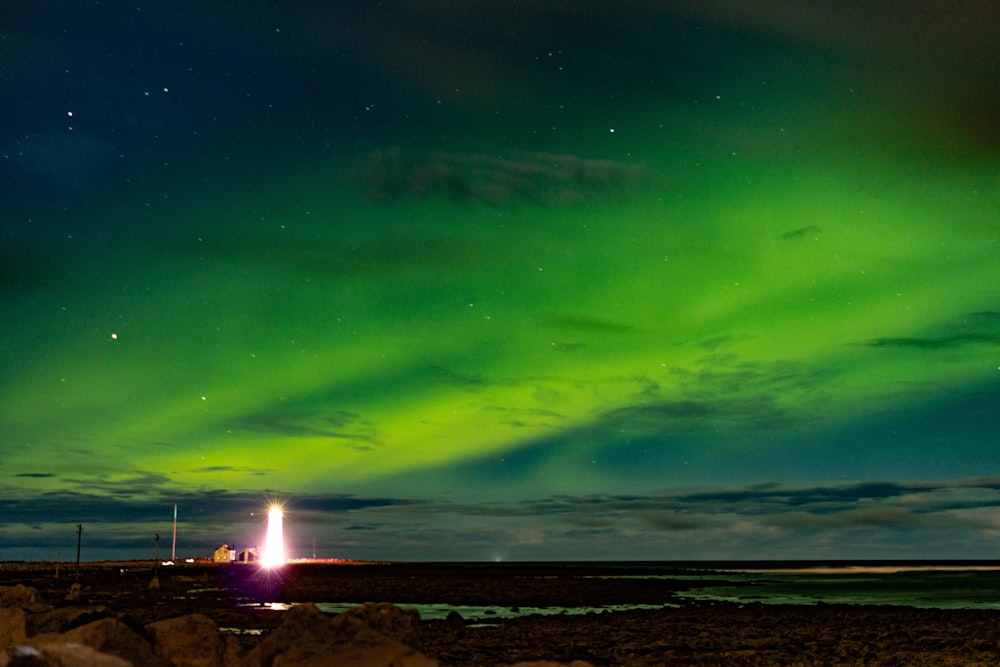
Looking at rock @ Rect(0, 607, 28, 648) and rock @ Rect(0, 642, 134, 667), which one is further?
rock @ Rect(0, 607, 28, 648)

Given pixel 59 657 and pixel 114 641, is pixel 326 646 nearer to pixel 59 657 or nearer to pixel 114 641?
pixel 114 641

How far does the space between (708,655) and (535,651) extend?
5069 millimetres

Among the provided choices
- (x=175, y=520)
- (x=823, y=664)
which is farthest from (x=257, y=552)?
(x=823, y=664)

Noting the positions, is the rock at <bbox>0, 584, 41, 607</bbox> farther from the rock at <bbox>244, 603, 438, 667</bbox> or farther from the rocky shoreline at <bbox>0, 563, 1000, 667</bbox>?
the rock at <bbox>244, 603, 438, 667</bbox>

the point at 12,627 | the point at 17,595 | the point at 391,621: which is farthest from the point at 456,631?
the point at 12,627

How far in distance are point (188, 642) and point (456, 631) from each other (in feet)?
53.8

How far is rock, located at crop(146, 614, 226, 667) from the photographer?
53.4 feet

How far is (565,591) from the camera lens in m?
61.9

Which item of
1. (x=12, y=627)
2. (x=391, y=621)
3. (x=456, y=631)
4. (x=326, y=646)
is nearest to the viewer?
(x=326, y=646)

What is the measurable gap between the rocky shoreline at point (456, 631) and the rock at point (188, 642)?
2cm

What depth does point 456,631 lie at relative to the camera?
3161 centimetres

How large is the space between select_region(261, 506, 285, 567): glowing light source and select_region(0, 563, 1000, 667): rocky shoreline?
45942 millimetres

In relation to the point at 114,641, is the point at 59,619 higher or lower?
lower

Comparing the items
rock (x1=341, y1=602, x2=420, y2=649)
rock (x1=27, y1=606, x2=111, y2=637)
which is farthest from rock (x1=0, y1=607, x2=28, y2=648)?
rock (x1=341, y1=602, x2=420, y2=649)
